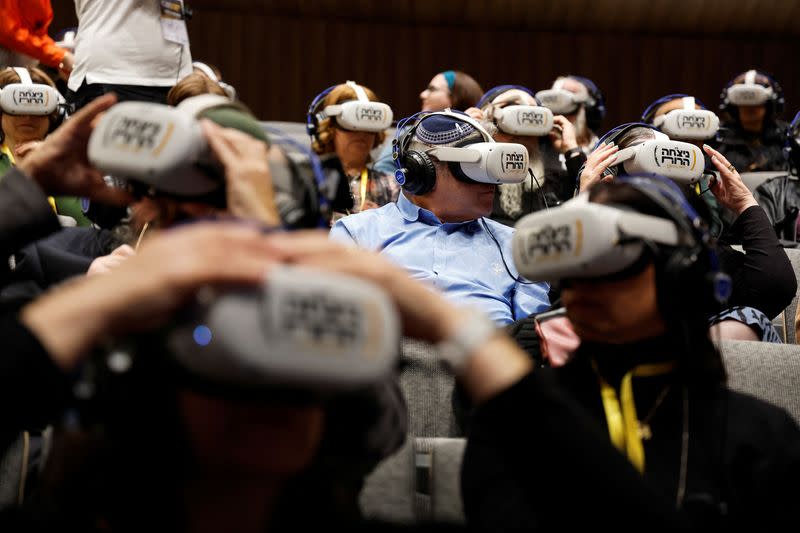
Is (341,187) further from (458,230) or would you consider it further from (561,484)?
(458,230)

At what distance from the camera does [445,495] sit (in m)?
1.54

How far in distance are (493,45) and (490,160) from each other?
4844mm

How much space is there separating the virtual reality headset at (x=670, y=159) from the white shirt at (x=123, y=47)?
166cm

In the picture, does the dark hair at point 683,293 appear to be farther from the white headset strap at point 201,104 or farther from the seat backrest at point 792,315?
the seat backrest at point 792,315

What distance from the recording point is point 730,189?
2.35 meters

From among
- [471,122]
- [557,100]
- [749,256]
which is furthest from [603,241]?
[557,100]

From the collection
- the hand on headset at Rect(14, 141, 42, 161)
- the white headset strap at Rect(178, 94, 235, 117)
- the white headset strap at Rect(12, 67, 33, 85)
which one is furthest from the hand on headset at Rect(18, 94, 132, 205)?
the white headset strap at Rect(12, 67, 33, 85)

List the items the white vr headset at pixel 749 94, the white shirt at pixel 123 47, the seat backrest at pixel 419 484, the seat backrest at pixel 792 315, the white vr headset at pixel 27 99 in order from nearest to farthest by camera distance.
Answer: the seat backrest at pixel 419 484, the seat backrest at pixel 792 315, the white shirt at pixel 123 47, the white vr headset at pixel 27 99, the white vr headset at pixel 749 94

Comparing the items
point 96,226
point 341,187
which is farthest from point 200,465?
point 96,226

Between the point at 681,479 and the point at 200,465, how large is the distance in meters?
0.65

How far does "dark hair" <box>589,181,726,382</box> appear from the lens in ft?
4.15

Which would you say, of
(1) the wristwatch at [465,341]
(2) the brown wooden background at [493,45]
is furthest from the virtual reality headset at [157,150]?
(2) the brown wooden background at [493,45]

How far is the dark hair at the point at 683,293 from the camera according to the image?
1264 millimetres

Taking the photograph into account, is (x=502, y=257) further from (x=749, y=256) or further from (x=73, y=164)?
(x=73, y=164)
